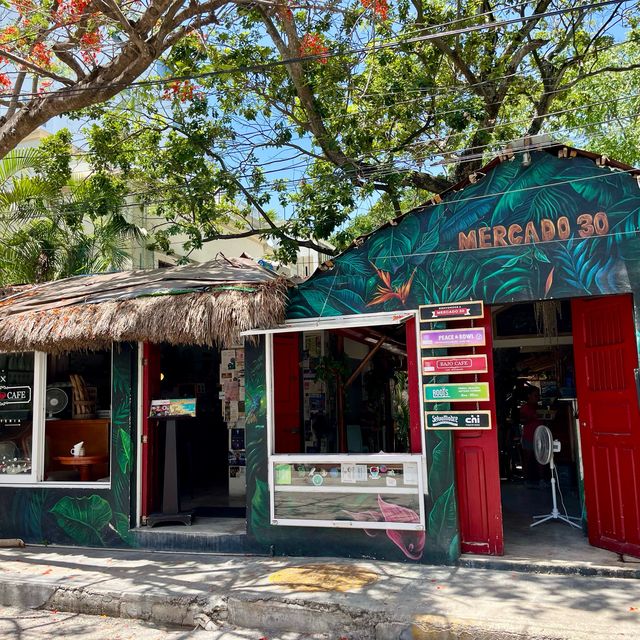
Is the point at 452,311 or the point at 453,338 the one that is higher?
the point at 452,311

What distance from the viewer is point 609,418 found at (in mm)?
6590

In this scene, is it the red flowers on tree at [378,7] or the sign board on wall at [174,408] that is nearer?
the sign board on wall at [174,408]

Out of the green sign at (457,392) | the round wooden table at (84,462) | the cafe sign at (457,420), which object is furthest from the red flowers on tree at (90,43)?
the cafe sign at (457,420)

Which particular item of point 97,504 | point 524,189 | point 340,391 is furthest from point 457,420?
point 97,504

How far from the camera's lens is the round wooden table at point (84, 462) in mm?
8531

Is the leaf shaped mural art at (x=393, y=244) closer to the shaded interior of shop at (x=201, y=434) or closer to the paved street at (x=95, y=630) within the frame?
the paved street at (x=95, y=630)

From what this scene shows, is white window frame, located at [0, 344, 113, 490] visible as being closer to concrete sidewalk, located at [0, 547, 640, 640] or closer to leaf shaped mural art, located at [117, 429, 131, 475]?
leaf shaped mural art, located at [117, 429, 131, 475]

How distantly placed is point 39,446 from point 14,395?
896 millimetres

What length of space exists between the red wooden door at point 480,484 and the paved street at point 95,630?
2.14m

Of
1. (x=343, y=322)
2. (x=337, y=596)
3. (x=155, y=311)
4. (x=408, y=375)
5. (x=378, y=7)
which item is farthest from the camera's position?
(x=378, y=7)

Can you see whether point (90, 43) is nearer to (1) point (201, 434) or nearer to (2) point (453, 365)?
(2) point (453, 365)

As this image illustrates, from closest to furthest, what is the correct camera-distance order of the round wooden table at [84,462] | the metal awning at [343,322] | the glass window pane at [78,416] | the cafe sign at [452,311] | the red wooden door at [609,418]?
the red wooden door at [609,418] → the cafe sign at [452,311] → the metal awning at [343,322] → the round wooden table at [84,462] → the glass window pane at [78,416]

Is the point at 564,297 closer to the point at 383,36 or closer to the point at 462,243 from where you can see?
the point at 462,243

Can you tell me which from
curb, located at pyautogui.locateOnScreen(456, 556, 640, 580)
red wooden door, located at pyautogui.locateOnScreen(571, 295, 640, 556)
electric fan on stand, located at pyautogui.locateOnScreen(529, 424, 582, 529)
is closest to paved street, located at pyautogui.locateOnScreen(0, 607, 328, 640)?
curb, located at pyautogui.locateOnScreen(456, 556, 640, 580)
